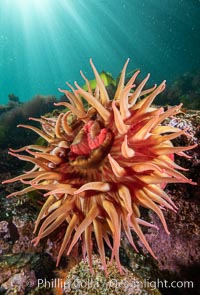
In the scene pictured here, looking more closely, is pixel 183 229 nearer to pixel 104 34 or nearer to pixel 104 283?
pixel 104 283

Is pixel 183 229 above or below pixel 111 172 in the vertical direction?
below

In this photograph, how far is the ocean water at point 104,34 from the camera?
4884 cm

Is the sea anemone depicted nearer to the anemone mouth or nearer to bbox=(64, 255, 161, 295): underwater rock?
the anemone mouth

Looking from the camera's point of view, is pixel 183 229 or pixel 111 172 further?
pixel 183 229

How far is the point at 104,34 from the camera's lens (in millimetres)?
71875

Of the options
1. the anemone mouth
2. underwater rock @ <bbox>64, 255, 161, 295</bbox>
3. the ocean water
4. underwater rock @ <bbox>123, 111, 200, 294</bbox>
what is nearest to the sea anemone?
the anemone mouth

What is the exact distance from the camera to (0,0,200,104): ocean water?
160 ft

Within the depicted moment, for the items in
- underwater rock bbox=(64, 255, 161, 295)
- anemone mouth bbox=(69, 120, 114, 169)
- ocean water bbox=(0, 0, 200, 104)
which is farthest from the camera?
ocean water bbox=(0, 0, 200, 104)

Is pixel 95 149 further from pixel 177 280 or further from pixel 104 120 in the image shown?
pixel 177 280

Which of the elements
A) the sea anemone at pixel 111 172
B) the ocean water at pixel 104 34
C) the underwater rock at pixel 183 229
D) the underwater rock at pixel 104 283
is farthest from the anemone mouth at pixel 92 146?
the ocean water at pixel 104 34

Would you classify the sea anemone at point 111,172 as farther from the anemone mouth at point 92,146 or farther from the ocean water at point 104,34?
the ocean water at point 104,34

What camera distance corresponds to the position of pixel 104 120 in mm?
2246

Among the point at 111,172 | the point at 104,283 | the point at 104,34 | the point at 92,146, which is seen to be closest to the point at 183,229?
the point at 104,283

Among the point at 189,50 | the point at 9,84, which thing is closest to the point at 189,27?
the point at 189,50
